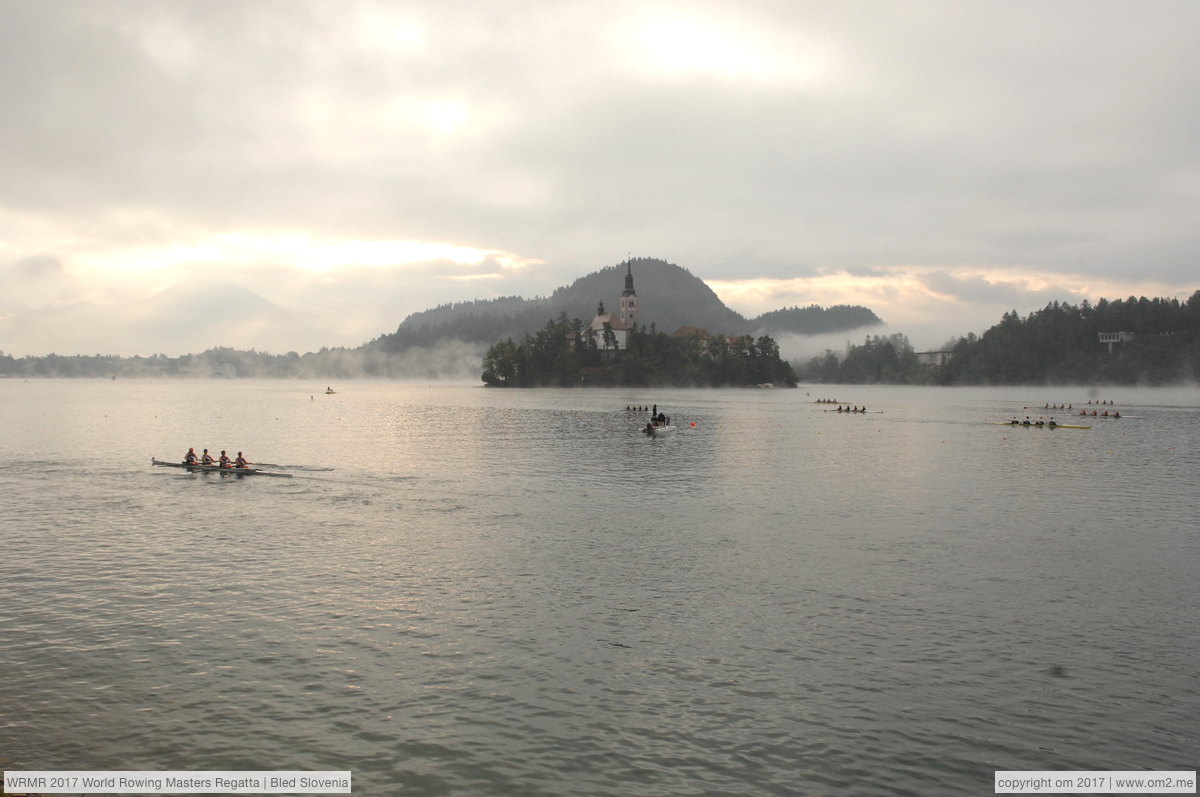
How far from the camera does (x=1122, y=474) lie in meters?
58.1

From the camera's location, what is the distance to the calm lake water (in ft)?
50.1

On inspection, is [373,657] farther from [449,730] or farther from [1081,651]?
[1081,651]

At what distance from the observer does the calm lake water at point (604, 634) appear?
15.3m
